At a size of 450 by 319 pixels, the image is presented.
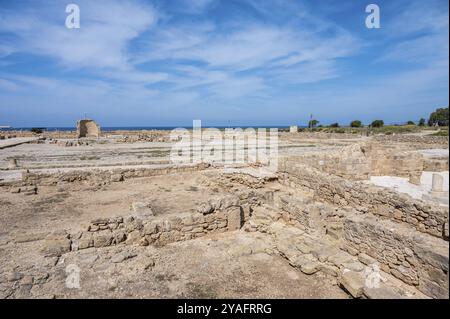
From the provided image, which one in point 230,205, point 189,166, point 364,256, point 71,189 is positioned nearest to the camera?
point 364,256

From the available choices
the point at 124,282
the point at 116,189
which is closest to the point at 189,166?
the point at 116,189

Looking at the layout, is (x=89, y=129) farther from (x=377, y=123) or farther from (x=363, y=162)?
(x=377, y=123)

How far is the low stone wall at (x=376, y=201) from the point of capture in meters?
6.12

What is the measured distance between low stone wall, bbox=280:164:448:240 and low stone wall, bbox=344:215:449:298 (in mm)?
1072

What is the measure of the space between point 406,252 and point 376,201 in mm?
2620

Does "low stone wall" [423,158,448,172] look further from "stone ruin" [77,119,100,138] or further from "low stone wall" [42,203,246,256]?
"stone ruin" [77,119,100,138]

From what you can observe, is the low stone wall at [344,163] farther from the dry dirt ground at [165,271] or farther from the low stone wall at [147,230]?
the dry dirt ground at [165,271]

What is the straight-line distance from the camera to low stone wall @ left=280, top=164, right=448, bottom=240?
6.12 metres

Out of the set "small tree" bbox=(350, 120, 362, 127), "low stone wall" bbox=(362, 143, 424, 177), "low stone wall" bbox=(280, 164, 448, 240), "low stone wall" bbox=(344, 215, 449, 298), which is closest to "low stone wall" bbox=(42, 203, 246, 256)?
"low stone wall" bbox=(344, 215, 449, 298)

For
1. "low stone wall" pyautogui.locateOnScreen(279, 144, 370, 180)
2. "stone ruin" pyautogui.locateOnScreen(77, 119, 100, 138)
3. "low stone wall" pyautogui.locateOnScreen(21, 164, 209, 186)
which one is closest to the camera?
"low stone wall" pyautogui.locateOnScreen(279, 144, 370, 180)
